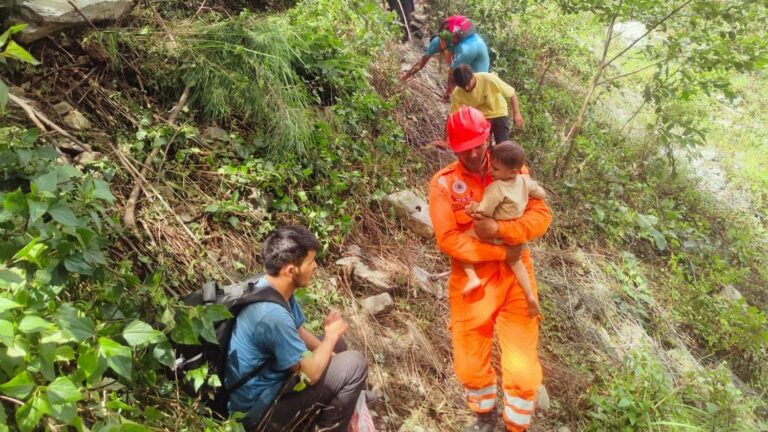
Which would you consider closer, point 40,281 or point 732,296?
point 40,281

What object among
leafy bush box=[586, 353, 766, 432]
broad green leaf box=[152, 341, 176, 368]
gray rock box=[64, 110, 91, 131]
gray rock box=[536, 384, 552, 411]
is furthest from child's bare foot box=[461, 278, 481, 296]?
gray rock box=[64, 110, 91, 131]

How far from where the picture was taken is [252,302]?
7.59ft

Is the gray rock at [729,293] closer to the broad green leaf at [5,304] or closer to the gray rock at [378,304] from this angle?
the gray rock at [378,304]

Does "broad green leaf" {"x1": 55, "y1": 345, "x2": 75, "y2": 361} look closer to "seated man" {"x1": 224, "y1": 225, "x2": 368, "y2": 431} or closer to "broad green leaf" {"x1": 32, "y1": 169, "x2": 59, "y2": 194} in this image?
"broad green leaf" {"x1": 32, "y1": 169, "x2": 59, "y2": 194}

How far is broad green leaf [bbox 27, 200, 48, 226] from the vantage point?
1.60 m

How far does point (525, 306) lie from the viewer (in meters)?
2.80

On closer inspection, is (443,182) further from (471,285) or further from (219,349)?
(219,349)

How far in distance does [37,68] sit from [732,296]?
7163 millimetres

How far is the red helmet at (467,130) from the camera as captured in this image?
278cm

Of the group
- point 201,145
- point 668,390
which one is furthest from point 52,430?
point 668,390

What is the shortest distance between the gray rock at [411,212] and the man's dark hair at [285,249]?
7.21 ft

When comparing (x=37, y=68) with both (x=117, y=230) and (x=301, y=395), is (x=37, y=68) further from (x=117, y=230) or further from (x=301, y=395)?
(x=301, y=395)

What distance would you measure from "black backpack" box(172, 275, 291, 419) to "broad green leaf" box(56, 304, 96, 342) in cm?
77

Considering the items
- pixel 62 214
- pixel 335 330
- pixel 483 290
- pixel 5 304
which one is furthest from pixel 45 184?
pixel 483 290
